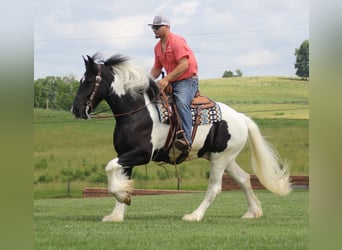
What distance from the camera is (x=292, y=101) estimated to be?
3152 centimetres

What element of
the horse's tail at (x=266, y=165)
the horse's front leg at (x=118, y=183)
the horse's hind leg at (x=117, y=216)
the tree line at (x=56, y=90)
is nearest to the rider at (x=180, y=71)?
the horse's front leg at (x=118, y=183)

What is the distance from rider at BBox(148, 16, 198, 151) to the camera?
307 inches

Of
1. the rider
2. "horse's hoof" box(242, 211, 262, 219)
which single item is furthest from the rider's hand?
"horse's hoof" box(242, 211, 262, 219)

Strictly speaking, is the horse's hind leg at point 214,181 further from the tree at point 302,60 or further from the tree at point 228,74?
the tree at point 228,74

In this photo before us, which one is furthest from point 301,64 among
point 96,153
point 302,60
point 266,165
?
point 266,165

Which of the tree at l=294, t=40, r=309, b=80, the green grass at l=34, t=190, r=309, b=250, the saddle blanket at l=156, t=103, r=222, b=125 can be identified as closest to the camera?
the green grass at l=34, t=190, r=309, b=250

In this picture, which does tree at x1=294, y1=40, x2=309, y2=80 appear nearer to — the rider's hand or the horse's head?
the rider's hand

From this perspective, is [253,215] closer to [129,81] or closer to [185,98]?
[185,98]

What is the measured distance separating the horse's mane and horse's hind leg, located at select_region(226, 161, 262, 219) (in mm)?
1761

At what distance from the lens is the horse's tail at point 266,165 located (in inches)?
350

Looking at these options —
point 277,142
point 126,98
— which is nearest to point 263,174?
point 126,98
